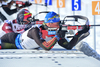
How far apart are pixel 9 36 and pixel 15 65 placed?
1.94m

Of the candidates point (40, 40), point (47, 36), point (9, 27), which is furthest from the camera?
point (9, 27)

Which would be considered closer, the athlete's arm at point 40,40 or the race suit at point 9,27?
the athlete's arm at point 40,40

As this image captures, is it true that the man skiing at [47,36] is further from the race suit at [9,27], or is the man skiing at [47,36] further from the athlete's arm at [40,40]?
the race suit at [9,27]

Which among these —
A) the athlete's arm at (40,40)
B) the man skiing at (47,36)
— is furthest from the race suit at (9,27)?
the athlete's arm at (40,40)

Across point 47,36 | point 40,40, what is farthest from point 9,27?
point 40,40

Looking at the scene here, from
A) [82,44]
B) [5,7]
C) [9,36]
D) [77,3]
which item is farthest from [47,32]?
[5,7]

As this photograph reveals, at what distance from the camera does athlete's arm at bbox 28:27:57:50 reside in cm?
321

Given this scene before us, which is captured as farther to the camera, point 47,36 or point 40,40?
point 47,36

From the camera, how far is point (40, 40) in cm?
327

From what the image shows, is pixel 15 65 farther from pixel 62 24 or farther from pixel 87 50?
pixel 87 50

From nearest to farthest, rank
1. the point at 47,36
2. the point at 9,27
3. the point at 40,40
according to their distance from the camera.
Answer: the point at 40,40 → the point at 47,36 → the point at 9,27

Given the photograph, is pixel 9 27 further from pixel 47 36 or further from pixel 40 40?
pixel 40 40

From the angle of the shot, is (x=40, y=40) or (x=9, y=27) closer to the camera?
(x=40, y=40)

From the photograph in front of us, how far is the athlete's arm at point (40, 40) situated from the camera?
321cm
